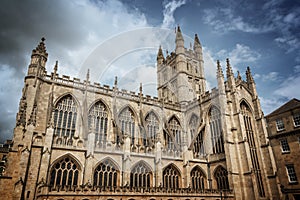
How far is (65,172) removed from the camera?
17516 mm

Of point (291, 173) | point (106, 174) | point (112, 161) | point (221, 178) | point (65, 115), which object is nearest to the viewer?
point (106, 174)

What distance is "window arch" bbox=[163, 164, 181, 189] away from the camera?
841 inches

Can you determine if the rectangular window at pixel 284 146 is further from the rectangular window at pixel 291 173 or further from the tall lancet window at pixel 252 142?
the tall lancet window at pixel 252 142

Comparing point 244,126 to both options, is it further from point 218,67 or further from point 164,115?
point 164,115

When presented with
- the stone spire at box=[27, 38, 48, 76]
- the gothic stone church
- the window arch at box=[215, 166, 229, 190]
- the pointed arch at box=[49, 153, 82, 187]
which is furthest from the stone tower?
the pointed arch at box=[49, 153, 82, 187]

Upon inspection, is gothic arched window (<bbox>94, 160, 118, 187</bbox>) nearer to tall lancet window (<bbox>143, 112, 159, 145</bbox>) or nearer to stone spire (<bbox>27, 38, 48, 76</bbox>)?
tall lancet window (<bbox>143, 112, 159, 145</bbox>)

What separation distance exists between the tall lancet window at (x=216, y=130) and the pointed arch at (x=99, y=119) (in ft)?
39.8

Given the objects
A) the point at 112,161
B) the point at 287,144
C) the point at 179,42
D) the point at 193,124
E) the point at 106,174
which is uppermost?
the point at 179,42

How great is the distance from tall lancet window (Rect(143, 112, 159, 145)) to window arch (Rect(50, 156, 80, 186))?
9.68m

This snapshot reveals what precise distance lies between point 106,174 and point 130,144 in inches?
139

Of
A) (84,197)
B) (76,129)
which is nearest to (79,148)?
(76,129)

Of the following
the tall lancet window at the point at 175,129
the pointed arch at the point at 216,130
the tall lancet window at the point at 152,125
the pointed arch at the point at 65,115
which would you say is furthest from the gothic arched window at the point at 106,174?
the pointed arch at the point at 216,130

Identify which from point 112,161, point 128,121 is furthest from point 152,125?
point 112,161

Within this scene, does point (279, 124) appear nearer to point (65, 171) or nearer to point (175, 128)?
point (175, 128)
